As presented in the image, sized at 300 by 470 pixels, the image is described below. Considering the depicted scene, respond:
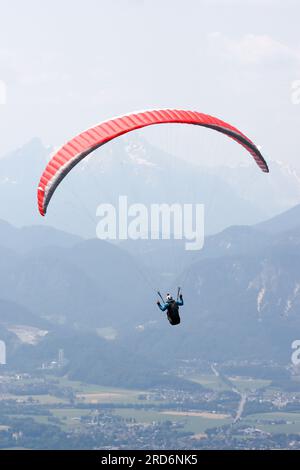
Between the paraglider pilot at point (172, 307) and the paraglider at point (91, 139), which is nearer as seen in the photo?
the paraglider pilot at point (172, 307)

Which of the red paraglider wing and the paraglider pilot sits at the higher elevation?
the red paraglider wing

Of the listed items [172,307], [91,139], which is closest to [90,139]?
[91,139]

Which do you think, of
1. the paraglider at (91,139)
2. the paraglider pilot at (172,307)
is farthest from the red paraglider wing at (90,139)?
the paraglider pilot at (172,307)

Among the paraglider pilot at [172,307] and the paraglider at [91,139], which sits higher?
the paraglider at [91,139]

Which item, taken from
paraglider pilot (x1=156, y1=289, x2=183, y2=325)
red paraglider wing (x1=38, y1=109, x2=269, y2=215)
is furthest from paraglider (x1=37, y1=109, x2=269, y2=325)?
paraglider pilot (x1=156, y1=289, x2=183, y2=325)

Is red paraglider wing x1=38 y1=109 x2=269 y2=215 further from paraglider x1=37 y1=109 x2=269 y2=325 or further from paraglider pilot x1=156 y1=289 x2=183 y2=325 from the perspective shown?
paraglider pilot x1=156 y1=289 x2=183 y2=325

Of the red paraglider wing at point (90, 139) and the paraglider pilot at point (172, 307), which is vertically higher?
the red paraglider wing at point (90, 139)

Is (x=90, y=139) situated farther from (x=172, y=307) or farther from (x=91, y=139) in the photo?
(x=172, y=307)

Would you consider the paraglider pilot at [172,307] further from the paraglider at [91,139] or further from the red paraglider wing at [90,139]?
the red paraglider wing at [90,139]

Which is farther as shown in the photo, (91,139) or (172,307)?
(91,139)
